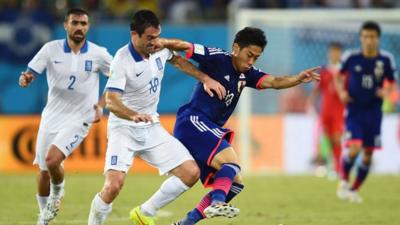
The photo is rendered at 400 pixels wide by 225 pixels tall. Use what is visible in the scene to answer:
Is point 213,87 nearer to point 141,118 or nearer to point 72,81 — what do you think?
point 141,118

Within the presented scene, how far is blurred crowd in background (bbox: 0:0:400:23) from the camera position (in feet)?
76.7

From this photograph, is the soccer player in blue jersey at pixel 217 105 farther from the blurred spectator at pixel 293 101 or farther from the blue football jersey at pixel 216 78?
the blurred spectator at pixel 293 101

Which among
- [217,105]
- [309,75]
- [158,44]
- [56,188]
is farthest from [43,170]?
[309,75]

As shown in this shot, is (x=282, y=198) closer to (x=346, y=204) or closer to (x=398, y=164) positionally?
(x=346, y=204)

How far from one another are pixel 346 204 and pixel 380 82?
2421 mm

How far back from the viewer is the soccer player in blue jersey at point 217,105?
10406 mm

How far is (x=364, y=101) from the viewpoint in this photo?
16.3 m

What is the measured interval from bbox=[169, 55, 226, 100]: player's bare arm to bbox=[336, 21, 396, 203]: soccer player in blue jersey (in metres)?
6.13

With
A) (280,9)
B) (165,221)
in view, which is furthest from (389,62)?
(280,9)

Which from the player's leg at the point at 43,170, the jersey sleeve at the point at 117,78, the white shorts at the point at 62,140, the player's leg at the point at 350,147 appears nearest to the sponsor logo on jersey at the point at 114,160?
the jersey sleeve at the point at 117,78

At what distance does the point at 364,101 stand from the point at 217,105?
6.20m

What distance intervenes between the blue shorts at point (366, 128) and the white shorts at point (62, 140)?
571 cm

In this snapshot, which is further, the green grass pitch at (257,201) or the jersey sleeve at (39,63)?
the green grass pitch at (257,201)

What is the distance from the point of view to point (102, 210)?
32.9 feet
